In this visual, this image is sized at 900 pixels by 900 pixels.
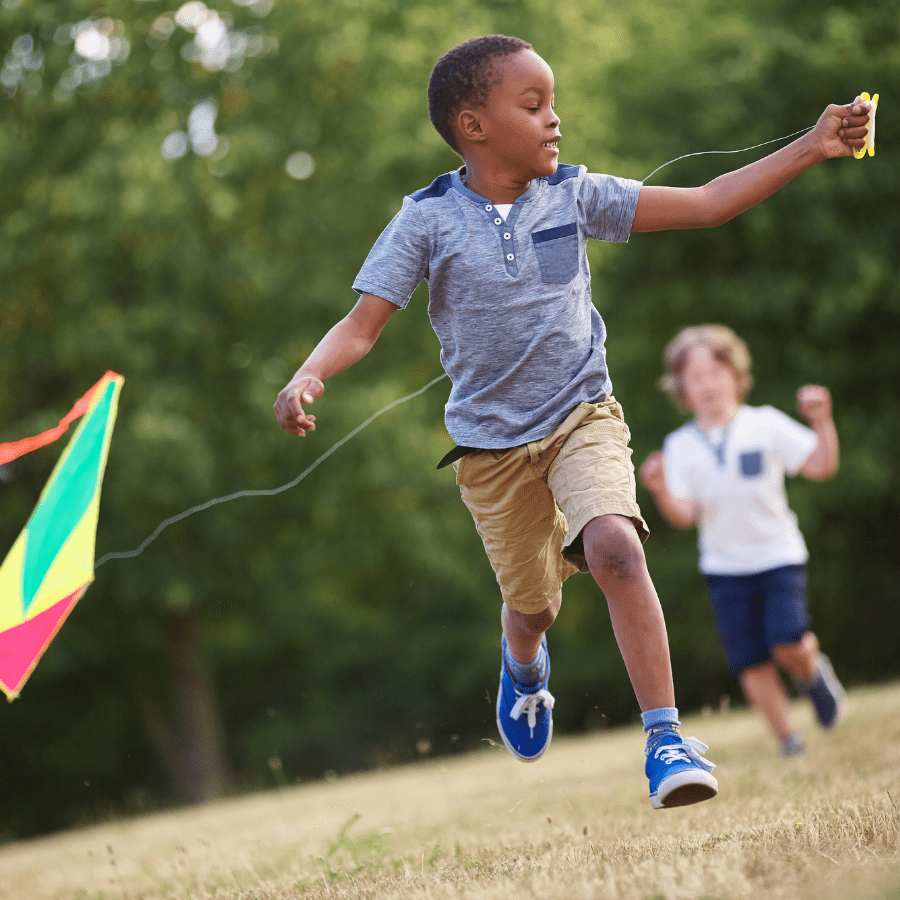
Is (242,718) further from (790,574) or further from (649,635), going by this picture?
(649,635)

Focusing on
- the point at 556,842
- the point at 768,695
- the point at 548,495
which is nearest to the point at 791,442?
the point at 768,695

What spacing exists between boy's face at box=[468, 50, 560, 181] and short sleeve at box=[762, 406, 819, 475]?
298 centimetres

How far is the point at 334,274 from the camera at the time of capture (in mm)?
12453

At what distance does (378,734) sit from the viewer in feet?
61.5

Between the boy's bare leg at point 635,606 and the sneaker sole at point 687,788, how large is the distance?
24cm

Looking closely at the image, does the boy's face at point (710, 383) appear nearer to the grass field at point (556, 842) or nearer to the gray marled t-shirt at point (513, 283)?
the grass field at point (556, 842)

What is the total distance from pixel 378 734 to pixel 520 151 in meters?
16.6

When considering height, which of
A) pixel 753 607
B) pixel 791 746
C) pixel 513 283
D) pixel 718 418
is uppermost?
pixel 513 283

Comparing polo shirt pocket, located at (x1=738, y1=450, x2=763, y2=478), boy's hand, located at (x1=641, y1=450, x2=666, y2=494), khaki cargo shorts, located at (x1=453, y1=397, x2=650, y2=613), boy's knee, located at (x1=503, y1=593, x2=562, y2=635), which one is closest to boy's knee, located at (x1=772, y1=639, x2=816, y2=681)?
polo shirt pocket, located at (x1=738, y1=450, x2=763, y2=478)

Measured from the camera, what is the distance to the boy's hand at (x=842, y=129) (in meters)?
3.10

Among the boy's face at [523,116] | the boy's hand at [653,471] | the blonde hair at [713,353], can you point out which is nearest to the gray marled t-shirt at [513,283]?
the boy's face at [523,116]

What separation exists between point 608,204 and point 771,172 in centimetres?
44

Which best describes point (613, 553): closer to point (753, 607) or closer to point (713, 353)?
point (753, 607)

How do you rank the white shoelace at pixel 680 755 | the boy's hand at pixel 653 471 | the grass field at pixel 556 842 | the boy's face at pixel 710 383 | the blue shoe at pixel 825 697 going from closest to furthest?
the grass field at pixel 556 842, the white shoelace at pixel 680 755, the boy's hand at pixel 653 471, the blue shoe at pixel 825 697, the boy's face at pixel 710 383
